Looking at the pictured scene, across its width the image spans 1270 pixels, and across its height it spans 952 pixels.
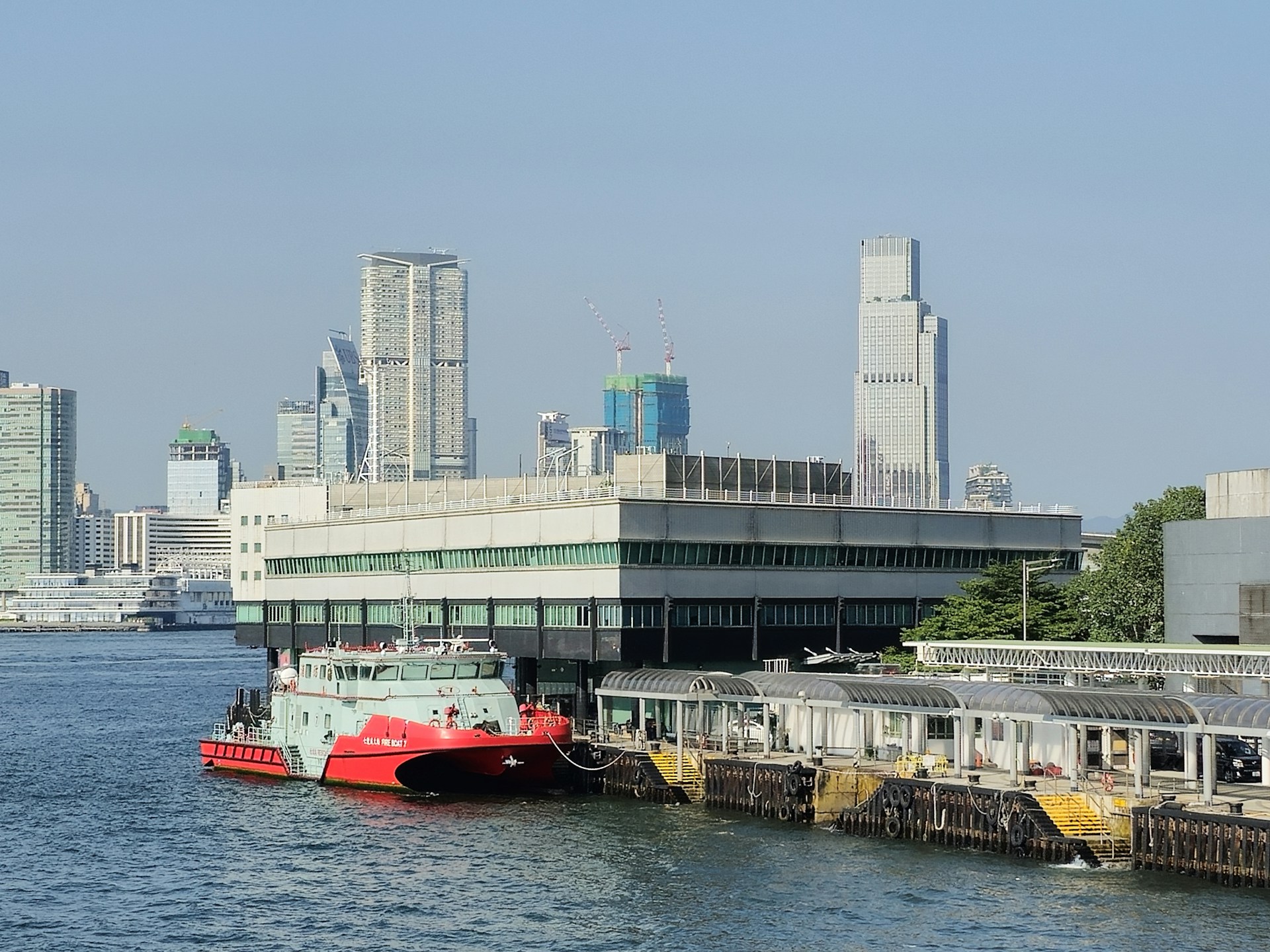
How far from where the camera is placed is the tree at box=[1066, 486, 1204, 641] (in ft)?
358

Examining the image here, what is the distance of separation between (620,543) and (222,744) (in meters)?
24.1

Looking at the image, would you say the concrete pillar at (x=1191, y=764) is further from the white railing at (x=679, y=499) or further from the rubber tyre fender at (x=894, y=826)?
the white railing at (x=679, y=499)

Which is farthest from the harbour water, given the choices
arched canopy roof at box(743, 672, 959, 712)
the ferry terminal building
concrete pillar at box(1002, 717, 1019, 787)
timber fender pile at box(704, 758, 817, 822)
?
A: the ferry terminal building

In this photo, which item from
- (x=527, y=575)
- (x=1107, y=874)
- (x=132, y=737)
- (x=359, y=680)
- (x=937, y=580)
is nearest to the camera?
(x=1107, y=874)

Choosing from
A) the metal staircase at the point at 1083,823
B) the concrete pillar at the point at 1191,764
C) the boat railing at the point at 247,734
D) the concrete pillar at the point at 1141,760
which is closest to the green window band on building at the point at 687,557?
the boat railing at the point at 247,734

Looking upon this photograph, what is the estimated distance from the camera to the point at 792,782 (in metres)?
80.6

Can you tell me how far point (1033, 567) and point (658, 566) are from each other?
2367 centimetres

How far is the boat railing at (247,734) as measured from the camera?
10381 cm

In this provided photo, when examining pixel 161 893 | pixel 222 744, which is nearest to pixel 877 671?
pixel 222 744

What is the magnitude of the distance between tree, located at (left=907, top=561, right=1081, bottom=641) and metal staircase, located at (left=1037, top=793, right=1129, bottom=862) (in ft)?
123

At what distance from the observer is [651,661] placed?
107812 mm

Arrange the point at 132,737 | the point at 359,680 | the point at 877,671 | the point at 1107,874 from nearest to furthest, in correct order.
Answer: the point at 1107,874 < the point at 359,680 < the point at 877,671 < the point at 132,737

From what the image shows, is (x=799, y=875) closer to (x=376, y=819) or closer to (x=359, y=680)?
(x=376, y=819)

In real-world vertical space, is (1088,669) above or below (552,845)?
above
